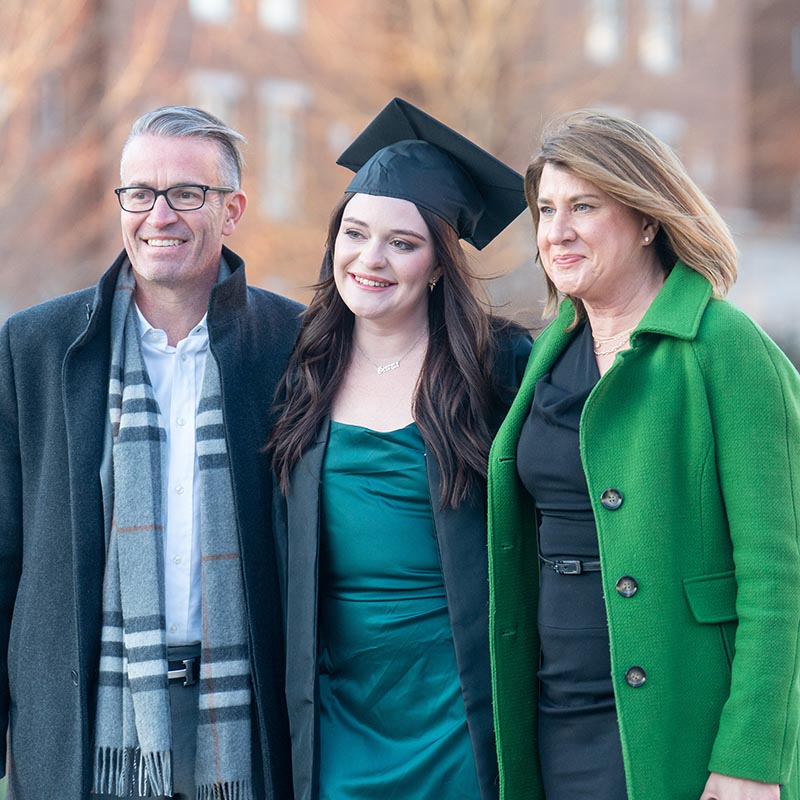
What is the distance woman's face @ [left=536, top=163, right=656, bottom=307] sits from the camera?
3004 millimetres

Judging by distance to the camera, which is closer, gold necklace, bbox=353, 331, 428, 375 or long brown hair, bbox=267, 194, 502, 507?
long brown hair, bbox=267, 194, 502, 507

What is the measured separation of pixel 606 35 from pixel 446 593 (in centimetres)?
1866

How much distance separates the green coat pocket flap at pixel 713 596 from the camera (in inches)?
110

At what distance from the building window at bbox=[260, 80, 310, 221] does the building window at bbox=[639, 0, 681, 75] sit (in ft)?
23.0

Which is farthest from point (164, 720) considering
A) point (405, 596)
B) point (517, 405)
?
point (517, 405)

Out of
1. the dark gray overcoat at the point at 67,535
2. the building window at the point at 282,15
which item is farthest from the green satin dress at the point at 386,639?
the building window at the point at 282,15

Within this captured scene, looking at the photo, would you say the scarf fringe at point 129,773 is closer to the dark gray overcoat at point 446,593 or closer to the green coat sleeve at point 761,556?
the dark gray overcoat at point 446,593

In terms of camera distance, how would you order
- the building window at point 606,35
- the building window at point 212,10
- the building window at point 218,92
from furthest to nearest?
1. the building window at point 606,35
2. the building window at point 212,10
3. the building window at point 218,92

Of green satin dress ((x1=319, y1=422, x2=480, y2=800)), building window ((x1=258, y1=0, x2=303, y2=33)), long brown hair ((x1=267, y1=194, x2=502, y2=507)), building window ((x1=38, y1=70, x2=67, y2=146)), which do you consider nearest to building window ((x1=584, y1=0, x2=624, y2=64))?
building window ((x1=258, y1=0, x2=303, y2=33))

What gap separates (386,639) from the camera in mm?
3453

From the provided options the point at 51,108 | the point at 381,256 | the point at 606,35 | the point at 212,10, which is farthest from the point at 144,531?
the point at 606,35

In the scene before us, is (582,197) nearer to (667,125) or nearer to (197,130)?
(197,130)

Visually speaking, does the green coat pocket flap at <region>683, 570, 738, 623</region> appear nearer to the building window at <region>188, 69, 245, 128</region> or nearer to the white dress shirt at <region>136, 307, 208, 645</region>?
the white dress shirt at <region>136, 307, 208, 645</region>

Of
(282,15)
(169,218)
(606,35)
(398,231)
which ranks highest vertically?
(606,35)
